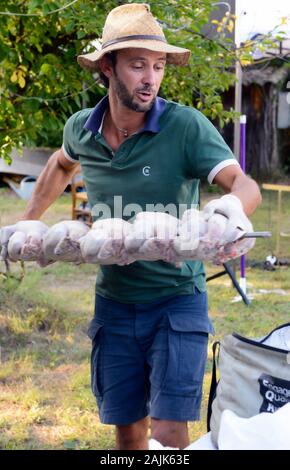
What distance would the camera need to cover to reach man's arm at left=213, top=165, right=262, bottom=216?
2.54 meters

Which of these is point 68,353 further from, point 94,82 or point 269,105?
point 269,105

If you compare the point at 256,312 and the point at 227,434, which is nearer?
the point at 227,434

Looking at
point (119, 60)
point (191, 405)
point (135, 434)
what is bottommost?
point (135, 434)

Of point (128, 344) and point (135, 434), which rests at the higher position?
point (128, 344)

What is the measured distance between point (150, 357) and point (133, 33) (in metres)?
1.25

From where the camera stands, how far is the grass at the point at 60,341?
14.9 feet

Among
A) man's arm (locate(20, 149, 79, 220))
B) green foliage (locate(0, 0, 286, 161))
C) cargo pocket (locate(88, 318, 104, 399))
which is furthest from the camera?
green foliage (locate(0, 0, 286, 161))

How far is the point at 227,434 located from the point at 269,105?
14.6 metres

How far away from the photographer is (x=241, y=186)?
2627mm

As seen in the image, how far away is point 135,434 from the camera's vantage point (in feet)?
10.4

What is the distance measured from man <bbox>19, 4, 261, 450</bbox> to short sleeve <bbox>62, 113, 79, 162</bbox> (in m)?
0.05

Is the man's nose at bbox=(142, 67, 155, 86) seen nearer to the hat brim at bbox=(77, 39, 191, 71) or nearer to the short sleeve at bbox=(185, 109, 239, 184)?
the hat brim at bbox=(77, 39, 191, 71)

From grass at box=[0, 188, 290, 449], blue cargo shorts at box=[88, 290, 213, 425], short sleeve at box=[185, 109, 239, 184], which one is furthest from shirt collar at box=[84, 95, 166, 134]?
grass at box=[0, 188, 290, 449]
